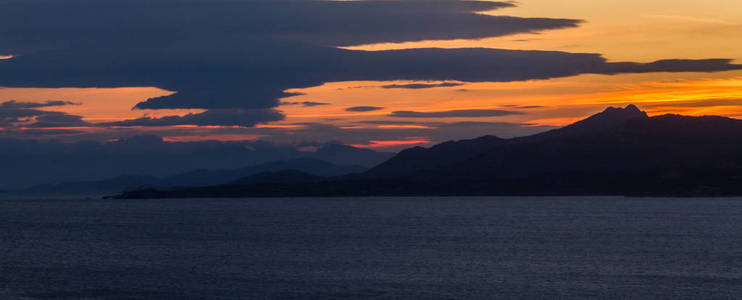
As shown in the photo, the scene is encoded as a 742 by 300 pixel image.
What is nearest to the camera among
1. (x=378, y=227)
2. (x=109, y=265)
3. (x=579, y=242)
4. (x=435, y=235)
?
(x=109, y=265)

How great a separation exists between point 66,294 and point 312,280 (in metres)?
26.5

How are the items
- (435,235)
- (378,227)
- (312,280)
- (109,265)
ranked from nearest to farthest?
(312,280)
(109,265)
(435,235)
(378,227)

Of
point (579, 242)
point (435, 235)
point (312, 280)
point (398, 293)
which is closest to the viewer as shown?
point (398, 293)

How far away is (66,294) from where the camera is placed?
86.4m

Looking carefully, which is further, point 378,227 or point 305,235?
point 378,227

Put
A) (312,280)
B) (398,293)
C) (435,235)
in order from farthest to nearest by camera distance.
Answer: (435,235)
(312,280)
(398,293)

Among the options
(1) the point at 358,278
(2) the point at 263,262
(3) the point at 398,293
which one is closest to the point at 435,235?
(2) the point at 263,262

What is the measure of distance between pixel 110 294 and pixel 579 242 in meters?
→ 85.7

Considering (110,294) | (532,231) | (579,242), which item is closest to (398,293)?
(110,294)

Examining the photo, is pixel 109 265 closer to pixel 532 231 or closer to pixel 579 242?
pixel 579 242

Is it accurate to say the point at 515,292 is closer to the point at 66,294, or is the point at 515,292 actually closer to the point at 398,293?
the point at 398,293

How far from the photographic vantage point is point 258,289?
294 ft

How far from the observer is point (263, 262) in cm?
11600

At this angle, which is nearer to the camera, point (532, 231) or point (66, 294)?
point (66, 294)
